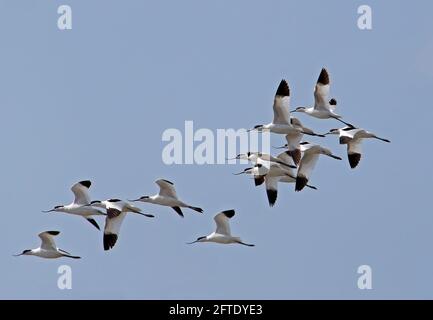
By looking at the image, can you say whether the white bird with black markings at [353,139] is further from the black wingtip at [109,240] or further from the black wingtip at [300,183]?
the black wingtip at [109,240]

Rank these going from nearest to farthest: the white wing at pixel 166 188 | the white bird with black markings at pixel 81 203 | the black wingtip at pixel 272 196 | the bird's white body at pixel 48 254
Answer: the white wing at pixel 166 188, the white bird with black markings at pixel 81 203, the bird's white body at pixel 48 254, the black wingtip at pixel 272 196

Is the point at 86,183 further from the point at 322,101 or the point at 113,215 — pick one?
the point at 322,101

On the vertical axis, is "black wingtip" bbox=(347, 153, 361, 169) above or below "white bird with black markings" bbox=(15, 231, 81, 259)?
above

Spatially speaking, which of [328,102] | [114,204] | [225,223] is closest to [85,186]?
[114,204]

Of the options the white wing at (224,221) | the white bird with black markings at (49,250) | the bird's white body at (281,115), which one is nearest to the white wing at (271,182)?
the bird's white body at (281,115)

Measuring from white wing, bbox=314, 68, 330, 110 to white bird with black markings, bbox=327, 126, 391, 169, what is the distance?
856mm

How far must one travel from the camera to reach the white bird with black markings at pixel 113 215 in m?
37.0

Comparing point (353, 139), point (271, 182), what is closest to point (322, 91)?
point (353, 139)

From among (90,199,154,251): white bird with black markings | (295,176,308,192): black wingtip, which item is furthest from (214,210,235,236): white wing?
(295,176,308,192): black wingtip

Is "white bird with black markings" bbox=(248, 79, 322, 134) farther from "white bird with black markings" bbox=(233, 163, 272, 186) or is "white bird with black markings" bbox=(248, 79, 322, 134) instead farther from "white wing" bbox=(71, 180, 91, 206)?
"white wing" bbox=(71, 180, 91, 206)

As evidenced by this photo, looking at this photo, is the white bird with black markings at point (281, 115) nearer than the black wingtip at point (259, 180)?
Yes

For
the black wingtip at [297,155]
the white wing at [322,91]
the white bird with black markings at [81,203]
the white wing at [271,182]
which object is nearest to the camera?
the white wing at [322,91]

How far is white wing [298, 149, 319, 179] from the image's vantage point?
3816cm

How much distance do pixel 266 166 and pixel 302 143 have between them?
3.48ft
